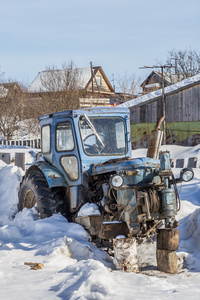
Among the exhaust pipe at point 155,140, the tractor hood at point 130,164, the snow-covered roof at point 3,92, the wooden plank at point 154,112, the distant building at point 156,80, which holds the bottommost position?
the tractor hood at point 130,164

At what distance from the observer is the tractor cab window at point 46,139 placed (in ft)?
26.0

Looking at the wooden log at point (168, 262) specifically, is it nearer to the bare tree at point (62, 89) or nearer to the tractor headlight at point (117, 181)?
the tractor headlight at point (117, 181)

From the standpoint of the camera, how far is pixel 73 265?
5.15m

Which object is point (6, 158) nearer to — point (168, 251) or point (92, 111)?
point (92, 111)

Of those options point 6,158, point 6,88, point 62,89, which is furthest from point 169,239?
point 6,88

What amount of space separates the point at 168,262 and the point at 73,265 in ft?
4.47

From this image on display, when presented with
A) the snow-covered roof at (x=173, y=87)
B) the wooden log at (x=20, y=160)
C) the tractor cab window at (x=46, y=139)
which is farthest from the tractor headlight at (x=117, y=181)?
Answer: the snow-covered roof at (x=173, y=87)

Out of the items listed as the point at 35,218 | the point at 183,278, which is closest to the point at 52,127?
the point at 35,218

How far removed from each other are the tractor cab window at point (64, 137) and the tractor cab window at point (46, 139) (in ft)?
0.92

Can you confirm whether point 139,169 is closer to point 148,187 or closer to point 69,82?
point 148,187

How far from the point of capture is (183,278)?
221 inches

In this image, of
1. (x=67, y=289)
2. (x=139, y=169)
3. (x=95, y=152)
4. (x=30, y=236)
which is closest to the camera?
(x=67, y=289)

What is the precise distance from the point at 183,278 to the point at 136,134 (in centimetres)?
1787

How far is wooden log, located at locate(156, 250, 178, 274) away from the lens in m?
5.88
